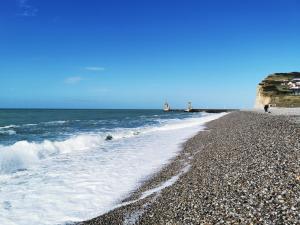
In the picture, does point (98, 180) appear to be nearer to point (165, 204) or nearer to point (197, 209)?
point (165, 204)

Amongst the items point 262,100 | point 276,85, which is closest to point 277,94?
point 262,100

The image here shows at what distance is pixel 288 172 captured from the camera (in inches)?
434

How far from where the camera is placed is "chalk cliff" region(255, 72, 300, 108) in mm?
91875

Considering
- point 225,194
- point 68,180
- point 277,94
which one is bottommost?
point 68,180

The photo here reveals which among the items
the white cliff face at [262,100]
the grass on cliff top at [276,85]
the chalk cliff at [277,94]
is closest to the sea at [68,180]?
the chalk cliff at [277,94]

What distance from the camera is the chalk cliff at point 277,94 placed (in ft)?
301

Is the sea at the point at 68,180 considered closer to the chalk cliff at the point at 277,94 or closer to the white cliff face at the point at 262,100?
the chalk cliff at the point at 277,94

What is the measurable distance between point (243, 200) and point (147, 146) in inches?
740

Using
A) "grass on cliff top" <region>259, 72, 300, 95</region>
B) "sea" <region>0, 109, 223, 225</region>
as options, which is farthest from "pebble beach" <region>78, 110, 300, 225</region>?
"grass on cliff top" <region>259, 72, 300, 95</region>

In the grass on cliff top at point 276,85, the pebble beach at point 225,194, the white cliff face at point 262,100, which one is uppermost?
the grass on cliff top at point 276,85

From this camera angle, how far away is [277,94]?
105312mm

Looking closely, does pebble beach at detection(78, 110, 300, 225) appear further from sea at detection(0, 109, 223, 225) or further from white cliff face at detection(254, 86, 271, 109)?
white cliff face at detection(254, 86, 271, 109)

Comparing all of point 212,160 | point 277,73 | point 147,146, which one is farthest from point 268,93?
point 212,160

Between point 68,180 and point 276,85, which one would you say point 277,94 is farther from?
point 68,180
